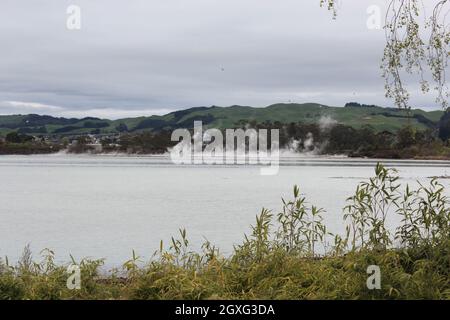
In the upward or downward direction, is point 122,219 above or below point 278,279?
below

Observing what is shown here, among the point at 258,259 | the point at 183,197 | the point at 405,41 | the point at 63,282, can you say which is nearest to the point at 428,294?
the point at 258,259

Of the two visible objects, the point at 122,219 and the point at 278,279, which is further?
the point at 122,219

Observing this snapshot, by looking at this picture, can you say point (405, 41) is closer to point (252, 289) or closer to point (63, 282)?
point (252, 289)

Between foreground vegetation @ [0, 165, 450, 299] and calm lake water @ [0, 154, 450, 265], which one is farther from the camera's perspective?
calm lake water @ [0, 154, 450, 265]

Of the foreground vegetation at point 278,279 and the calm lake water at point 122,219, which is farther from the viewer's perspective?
the calm lake water at point 122,219

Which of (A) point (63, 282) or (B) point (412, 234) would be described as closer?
(A) point (63, 282)

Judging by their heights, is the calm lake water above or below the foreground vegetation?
below

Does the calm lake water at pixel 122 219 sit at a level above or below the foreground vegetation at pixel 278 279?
below
